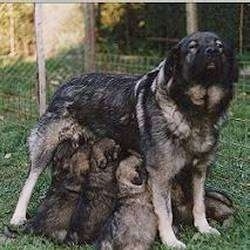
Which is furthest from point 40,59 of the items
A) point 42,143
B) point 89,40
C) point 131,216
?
point 89,40

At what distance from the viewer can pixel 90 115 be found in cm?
566

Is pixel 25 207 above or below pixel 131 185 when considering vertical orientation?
below

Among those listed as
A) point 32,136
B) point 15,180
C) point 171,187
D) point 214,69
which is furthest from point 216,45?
point 15,180

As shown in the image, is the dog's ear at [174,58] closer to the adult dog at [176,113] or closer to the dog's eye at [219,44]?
the adult dog at [176,113]

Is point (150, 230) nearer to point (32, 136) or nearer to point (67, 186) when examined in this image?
point (67, 186)

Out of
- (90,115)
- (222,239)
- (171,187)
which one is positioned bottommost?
(222,239)

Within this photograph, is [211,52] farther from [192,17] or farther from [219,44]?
[192,17]

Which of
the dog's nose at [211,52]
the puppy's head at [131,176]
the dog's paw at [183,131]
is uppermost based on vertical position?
the dog's nose at [211,52]

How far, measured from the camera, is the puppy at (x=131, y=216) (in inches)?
183

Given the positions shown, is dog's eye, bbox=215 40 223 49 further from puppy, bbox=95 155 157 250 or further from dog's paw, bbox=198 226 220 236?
dog's paw, bbox=198 226 220 236

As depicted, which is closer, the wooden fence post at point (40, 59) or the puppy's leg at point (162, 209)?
the puppy's leg at point (162, 209)

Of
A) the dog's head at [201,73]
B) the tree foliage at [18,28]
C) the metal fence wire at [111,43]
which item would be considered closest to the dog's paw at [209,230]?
the dog's head at [201,73]

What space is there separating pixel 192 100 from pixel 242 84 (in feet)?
13.7

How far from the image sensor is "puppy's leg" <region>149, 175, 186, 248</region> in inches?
200
